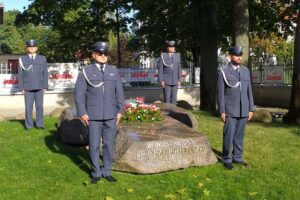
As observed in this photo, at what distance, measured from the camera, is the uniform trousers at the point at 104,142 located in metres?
7.20

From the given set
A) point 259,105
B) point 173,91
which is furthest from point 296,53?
point 259,105

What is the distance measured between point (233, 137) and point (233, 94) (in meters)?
0.69

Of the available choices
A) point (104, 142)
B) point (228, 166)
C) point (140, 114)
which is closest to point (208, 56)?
point (140, 114)

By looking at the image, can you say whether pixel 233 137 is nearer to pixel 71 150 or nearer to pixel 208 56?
pixel 71 150

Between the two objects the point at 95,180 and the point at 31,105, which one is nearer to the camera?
the point at 95,180

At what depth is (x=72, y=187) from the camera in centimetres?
715

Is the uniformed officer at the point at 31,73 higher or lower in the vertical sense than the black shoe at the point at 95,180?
higher

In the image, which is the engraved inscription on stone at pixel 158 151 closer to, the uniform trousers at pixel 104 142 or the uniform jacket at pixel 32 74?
the uniform trousers at pixel 104 142

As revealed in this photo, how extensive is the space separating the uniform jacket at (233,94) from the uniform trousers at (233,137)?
0.13 m

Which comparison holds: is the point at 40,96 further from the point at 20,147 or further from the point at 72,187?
the point at 72,187

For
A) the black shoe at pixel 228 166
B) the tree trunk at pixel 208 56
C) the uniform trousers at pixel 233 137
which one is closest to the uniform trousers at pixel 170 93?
the uniform trousers at pixel 233 137

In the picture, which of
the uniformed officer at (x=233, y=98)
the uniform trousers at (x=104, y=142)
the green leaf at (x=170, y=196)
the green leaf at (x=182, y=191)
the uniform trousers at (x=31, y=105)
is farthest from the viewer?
the uniform trousers at (x=31, y=105)

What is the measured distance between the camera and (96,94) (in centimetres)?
712

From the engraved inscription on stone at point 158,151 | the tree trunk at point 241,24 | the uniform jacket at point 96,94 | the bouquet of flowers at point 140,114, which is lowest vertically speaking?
the engraved inscription on stone at point 158,151
